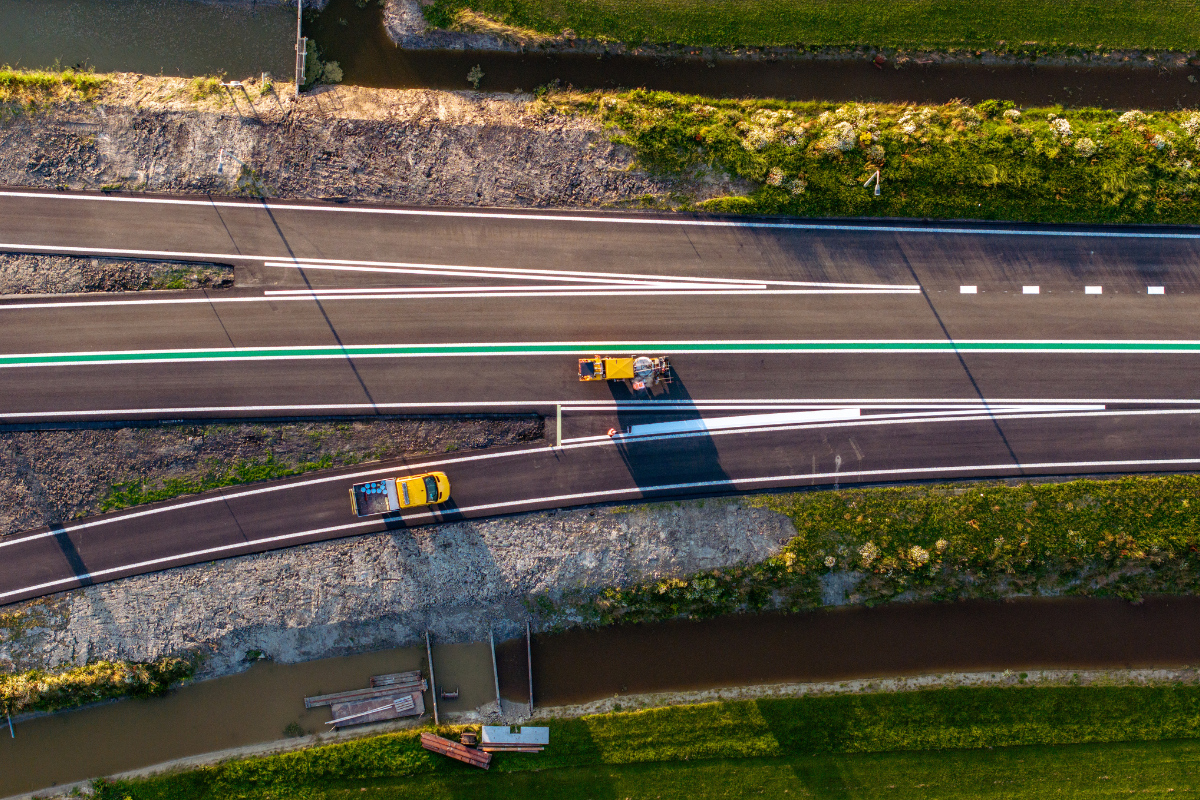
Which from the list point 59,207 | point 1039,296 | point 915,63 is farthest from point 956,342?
point 59,207

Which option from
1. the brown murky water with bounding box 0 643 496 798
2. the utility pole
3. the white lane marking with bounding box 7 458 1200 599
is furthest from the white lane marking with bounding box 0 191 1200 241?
the brown murky water with bounding box 0 643 496 798

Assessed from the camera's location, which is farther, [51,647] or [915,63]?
[915,63]

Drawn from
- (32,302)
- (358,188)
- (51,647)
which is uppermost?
(358,188)

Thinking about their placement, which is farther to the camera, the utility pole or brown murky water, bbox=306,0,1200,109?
brown murky water, bbox=306,0,1200,109

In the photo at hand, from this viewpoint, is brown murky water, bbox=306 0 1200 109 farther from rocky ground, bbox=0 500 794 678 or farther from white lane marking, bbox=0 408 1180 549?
rocky ground, bbox=0 500 794 678

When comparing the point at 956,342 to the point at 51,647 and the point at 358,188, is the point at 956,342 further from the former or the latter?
the point at 51,647

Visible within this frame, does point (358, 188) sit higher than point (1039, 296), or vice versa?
point (358, 188)

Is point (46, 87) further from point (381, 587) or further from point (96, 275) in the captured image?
point (381, 587)
